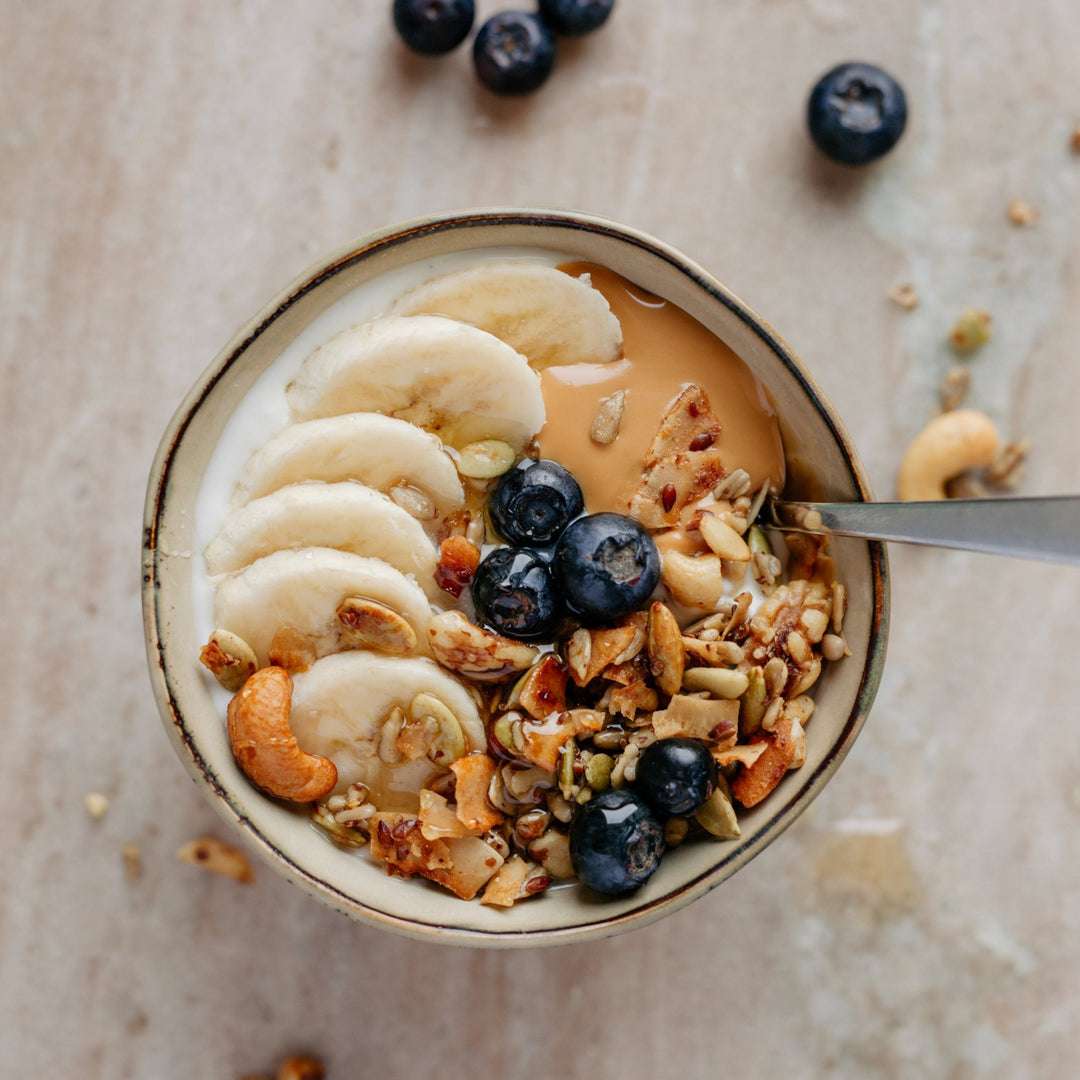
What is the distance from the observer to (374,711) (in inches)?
50.7

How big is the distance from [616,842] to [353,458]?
55 cm

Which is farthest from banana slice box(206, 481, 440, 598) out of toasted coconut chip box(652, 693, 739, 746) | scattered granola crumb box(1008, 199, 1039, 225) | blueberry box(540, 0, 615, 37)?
scattered granola crumb box(1008, 199, 1039, 225)

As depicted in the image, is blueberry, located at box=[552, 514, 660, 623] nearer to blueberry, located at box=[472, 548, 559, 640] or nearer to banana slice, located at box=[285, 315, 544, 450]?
blueberry, located at box=[472, 548, 559, 640]

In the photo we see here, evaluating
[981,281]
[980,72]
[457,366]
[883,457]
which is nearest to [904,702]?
[883,457]

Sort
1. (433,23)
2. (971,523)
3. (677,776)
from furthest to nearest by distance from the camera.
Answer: (433,23), (677,776), (971,523)

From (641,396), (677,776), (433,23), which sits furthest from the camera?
(433,23)

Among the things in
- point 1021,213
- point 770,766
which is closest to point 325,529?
point 770,766

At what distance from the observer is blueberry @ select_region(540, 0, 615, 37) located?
157cm

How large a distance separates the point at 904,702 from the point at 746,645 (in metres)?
0.47

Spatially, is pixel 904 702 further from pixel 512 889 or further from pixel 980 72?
pixel 980 72

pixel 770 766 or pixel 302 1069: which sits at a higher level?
pixel 770 766

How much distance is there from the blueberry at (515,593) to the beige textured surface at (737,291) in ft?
2.07

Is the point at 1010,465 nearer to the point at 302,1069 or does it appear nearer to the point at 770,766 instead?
the point at 770,766

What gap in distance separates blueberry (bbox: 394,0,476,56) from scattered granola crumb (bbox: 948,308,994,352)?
2.91 feet
